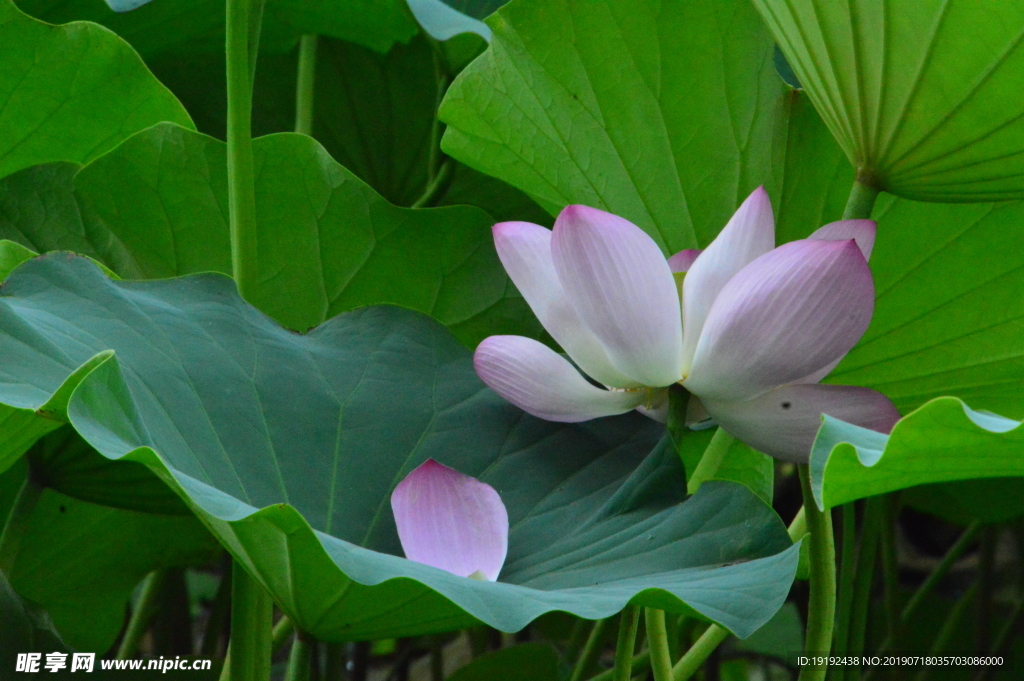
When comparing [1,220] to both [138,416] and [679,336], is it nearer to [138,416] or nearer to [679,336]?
[138,416]

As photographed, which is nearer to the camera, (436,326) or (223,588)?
(436,326)

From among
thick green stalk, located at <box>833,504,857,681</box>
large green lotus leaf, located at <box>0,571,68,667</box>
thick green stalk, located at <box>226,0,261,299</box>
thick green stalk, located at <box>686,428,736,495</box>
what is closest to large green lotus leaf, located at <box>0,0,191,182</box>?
thick green stalk, located at <box>226,0,261,299</box>

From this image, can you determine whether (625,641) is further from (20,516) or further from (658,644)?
(20,516)

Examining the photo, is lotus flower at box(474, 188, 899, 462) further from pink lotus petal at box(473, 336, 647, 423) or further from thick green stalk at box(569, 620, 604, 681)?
thick green stalk at box(569, 620, 604, 681)

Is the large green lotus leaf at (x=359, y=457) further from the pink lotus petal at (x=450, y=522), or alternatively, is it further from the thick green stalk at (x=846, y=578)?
the thick green stalk at (x=846, y=578)

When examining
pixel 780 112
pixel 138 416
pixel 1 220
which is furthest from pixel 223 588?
pixel 780 112

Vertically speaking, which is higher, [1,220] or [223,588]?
[1,220]

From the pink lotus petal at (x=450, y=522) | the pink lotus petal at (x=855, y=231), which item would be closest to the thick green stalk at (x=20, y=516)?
the pink lotus petal at (x=450, y=522)
